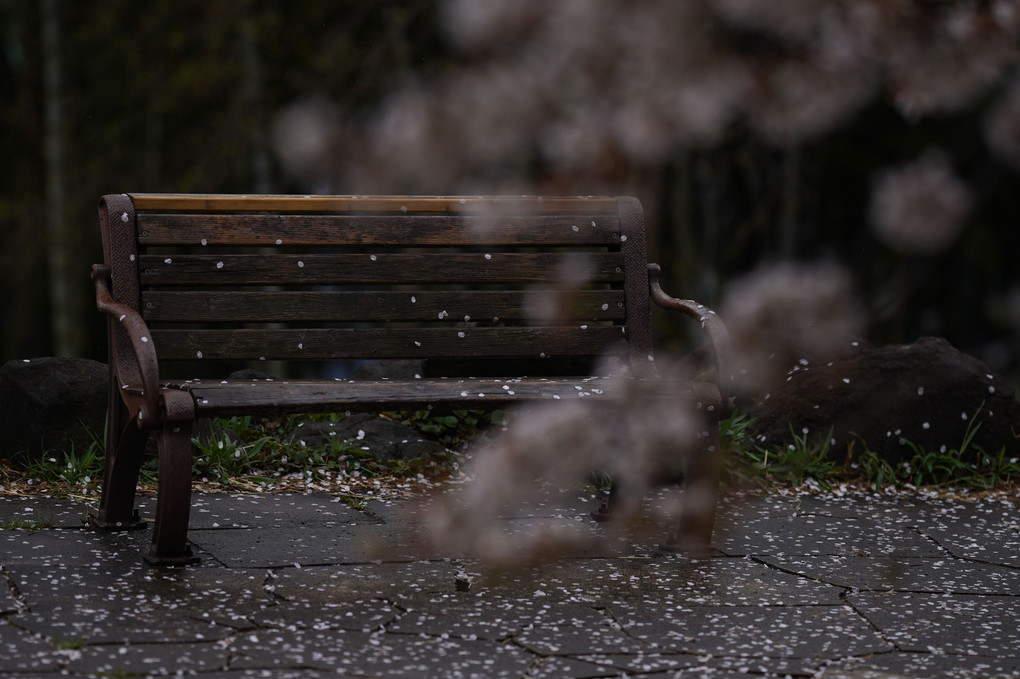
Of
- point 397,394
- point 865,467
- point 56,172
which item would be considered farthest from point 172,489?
point 56,172

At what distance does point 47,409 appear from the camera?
4.35 meters

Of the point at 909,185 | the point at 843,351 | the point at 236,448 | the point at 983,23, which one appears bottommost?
the point at 236,448

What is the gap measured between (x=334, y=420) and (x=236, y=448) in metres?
0.60

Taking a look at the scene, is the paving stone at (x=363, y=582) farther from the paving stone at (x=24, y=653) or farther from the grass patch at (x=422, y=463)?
the grass patch at (x=422, y=463)

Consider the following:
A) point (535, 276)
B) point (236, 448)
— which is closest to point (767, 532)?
point (535, 276)

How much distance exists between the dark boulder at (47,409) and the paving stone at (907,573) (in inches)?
91.0

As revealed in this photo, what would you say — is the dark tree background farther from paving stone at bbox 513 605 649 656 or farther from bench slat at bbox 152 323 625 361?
paving stone at bbox 513 605 649 656

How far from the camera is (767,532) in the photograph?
12.6 ft

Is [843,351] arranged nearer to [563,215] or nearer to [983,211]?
[563,215]

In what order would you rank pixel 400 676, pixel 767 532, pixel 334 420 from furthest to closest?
pixel 334 420 < pixel 767 532 < pixel 400 676

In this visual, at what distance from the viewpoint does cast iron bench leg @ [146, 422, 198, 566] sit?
10.0 ft

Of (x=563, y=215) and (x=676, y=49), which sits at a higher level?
(x=676, y=49)

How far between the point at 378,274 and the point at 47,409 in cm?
136

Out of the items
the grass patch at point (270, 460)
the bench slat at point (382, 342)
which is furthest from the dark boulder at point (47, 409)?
the bench slat at point (382, 342)
